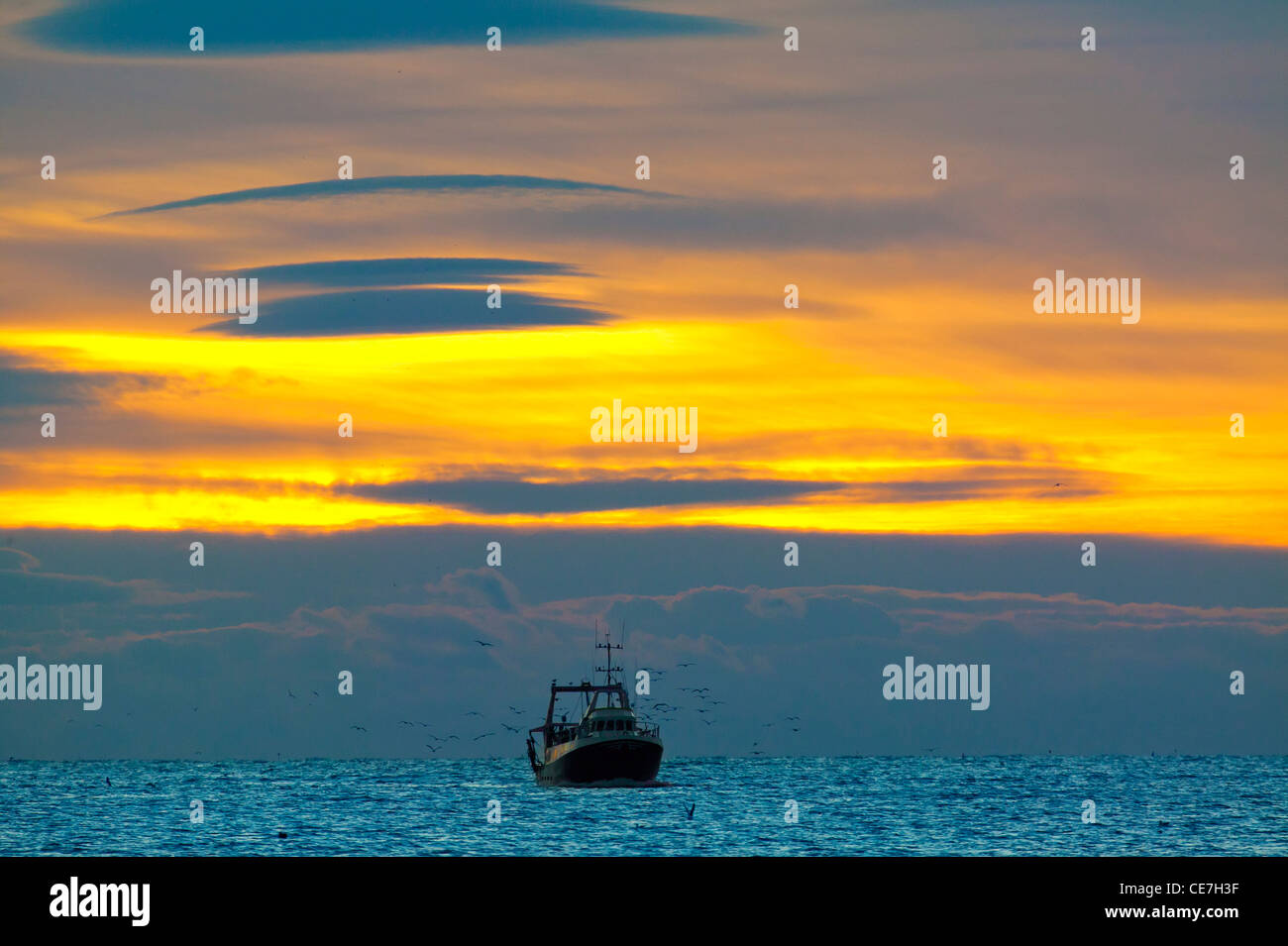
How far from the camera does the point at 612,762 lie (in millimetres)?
131500

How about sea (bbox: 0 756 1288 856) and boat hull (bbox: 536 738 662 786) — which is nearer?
sea (bbox: 0 756 1288 856)

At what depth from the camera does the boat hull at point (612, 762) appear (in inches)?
5138

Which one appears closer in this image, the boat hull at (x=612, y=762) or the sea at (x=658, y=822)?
the sea at (x=658, y=822)

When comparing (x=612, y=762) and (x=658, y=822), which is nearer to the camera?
(x=658, y=822)

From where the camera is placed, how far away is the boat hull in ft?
428

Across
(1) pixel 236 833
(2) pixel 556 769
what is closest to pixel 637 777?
(2) pixel 556 769
